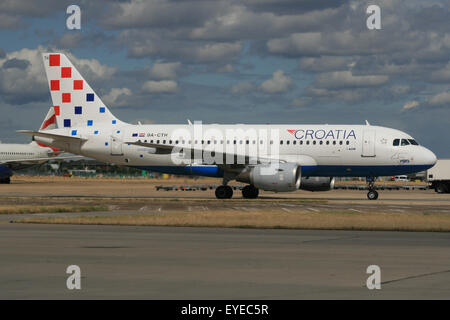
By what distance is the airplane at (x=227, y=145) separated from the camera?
147 ft

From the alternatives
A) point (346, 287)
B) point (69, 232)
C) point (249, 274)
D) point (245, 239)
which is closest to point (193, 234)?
point (245, 239)

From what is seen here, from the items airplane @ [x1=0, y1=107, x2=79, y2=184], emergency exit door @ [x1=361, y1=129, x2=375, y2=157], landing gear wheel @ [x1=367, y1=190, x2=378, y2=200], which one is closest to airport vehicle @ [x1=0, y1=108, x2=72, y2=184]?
airplane @ [x1=0, y1=107, x2=79, y2=184]

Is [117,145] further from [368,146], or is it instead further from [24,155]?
[24,155]

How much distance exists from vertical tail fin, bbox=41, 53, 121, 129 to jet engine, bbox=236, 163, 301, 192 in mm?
11850

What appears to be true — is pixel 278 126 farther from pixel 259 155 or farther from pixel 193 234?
pixel 193 234

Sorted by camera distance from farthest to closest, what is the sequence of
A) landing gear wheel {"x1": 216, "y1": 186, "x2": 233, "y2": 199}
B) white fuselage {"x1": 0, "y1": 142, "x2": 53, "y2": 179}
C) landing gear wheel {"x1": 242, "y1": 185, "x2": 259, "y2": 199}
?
1. white fuselage {"x1": 0, "y1": 142, "x2": 53, "y2": 179}
2. landing gear wheel {"x1": 242, "y1": 185, "x2": 259, "y2": 199}
3. landing gear wheel {"x1": 216, "y1": 186, "x2": 233, "y2": 199}

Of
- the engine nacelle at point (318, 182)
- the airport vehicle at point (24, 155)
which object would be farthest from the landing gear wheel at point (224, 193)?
the airport vehicle at point (24, 155)

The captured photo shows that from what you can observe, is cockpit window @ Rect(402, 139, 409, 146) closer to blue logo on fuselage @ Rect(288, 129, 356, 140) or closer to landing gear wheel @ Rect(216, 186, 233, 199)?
blue logo on fuselage @ Rect(288, 129, 356, 140)

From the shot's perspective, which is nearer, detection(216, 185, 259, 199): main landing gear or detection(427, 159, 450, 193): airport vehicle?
detection(216, 185, 259, 199): main landing gear

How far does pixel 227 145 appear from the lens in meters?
46.1

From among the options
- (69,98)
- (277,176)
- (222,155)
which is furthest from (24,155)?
(277,176)

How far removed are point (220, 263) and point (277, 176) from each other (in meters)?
27.2

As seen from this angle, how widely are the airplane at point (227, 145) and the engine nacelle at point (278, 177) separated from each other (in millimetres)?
65

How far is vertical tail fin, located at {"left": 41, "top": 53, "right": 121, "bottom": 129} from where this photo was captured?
4853 cm
